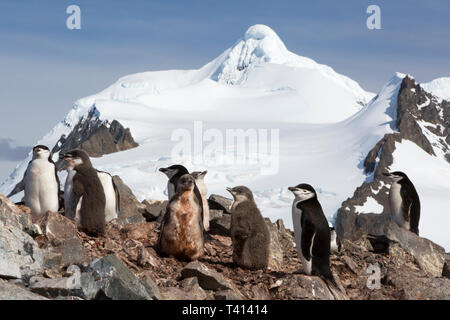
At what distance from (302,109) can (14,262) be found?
548ft

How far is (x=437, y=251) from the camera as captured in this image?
12.1 m

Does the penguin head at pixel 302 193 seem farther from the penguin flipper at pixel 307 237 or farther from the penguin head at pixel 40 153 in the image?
the penguin head at pixel 40 153

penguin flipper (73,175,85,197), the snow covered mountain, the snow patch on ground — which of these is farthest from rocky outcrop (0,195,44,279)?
the snow covered mountain

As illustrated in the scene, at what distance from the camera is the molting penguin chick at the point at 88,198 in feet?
31.4

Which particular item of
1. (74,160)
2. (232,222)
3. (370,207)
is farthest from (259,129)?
(232,222)

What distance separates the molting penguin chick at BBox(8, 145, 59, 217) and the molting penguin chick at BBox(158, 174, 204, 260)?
2947mm

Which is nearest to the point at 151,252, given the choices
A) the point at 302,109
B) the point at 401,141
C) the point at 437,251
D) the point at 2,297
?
the point at 2,297

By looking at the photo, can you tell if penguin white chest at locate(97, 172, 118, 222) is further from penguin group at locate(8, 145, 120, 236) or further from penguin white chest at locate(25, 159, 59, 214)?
penguin white chest at locate(25, 159, 59, 214)

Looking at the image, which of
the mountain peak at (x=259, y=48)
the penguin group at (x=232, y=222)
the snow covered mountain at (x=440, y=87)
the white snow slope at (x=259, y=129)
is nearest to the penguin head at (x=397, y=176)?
the penguin group at (x=232, y=222)

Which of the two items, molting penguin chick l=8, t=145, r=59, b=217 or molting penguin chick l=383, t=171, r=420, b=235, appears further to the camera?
molting penguin chick l=383, t=171, r=420, b=235

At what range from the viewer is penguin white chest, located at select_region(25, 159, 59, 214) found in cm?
1098
